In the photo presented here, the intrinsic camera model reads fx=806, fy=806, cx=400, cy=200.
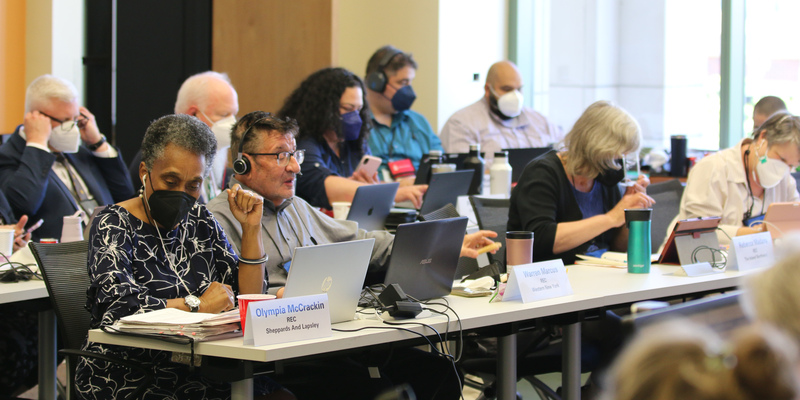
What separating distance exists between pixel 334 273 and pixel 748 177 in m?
2.25

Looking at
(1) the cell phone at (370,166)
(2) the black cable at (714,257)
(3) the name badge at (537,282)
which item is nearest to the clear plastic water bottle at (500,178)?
(1) the cell phone at (370,166)

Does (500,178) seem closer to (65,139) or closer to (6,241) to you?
(65,139)

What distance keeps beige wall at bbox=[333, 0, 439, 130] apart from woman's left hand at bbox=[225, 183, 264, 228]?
4188 millimetres

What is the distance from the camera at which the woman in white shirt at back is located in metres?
3.38

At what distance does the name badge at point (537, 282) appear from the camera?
7.61 feet

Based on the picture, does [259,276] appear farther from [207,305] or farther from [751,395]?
[751,395]

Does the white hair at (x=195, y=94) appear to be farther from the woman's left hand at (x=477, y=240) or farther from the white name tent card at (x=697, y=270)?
the white name tent card at (x=697, y=270)

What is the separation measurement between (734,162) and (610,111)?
763 mm

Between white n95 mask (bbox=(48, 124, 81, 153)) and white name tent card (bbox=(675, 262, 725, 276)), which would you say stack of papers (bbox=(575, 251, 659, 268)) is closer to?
white name tent card (bbox=(675, 262, 725, 276))

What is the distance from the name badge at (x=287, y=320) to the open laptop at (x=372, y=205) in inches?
51.8

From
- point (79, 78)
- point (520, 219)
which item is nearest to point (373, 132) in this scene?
point (520, 219)

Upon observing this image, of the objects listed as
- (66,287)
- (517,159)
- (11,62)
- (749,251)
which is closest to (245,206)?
(66,287)

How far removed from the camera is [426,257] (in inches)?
89.6

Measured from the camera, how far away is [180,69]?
18.2 feet
